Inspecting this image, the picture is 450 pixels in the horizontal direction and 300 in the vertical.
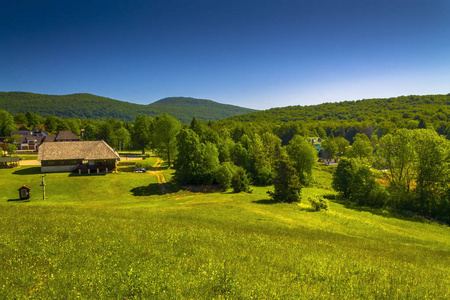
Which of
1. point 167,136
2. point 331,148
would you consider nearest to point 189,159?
point 167,136

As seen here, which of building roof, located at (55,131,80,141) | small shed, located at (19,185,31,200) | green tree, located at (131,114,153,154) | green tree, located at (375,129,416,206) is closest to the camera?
small shed, located at (19,185,31,200)

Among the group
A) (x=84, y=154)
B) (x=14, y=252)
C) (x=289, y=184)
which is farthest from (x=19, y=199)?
(x=289, y=184)

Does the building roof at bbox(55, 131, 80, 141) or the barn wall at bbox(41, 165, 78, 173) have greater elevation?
the building roof at bbox(55, 131, 80, 141)

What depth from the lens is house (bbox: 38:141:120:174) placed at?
5484cm

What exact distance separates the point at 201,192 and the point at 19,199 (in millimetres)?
28553

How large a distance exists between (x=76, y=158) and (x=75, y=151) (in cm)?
247

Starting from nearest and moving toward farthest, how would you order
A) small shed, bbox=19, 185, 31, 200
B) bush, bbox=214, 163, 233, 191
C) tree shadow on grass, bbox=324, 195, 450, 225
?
1. tree shadow on grass, bbox=324, 195, 450, 225
2. small shed, bbox=19, 185, 31, 200
3. bush, bbox=214, 163, 233, 191

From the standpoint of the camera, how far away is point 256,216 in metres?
27.5

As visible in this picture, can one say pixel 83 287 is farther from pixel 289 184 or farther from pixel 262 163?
pixel 262 163

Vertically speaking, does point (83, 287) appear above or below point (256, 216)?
above

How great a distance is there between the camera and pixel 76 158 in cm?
5556

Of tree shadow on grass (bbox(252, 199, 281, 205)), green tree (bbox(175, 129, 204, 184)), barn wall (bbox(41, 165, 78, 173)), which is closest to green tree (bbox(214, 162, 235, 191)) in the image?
green tree (bbox(175, 129, 204, 184))

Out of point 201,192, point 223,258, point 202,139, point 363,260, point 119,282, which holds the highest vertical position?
point 202,139

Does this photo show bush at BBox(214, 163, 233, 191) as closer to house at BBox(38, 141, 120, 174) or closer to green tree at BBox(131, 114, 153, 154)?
house at BBox(38, 141, 120, 174)
